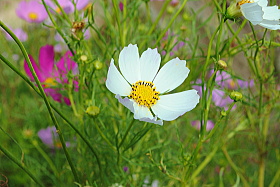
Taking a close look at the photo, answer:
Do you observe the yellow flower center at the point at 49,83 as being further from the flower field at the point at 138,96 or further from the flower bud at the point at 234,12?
the flower bud at the point at 234,12

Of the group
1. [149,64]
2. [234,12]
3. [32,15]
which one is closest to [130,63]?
[149,64]

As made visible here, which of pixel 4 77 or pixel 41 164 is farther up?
pixel 4 77

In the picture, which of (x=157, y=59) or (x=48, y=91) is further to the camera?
(x=48, y=91)

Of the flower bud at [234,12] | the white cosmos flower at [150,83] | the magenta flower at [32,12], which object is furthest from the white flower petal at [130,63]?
the magenta flower at [32,12]

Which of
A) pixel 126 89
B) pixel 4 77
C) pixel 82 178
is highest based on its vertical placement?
pixel 4 77

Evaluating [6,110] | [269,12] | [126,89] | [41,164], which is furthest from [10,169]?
[269,12]

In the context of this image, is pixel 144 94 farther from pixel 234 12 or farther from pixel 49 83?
pixel 49 83

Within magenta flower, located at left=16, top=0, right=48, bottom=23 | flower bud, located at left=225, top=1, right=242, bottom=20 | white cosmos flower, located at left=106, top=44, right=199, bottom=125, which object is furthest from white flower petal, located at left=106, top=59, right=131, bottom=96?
magenta flower, located at left=16, top=0, right=48, bottom=23

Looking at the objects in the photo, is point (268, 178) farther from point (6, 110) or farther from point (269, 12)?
point (6, 110)
